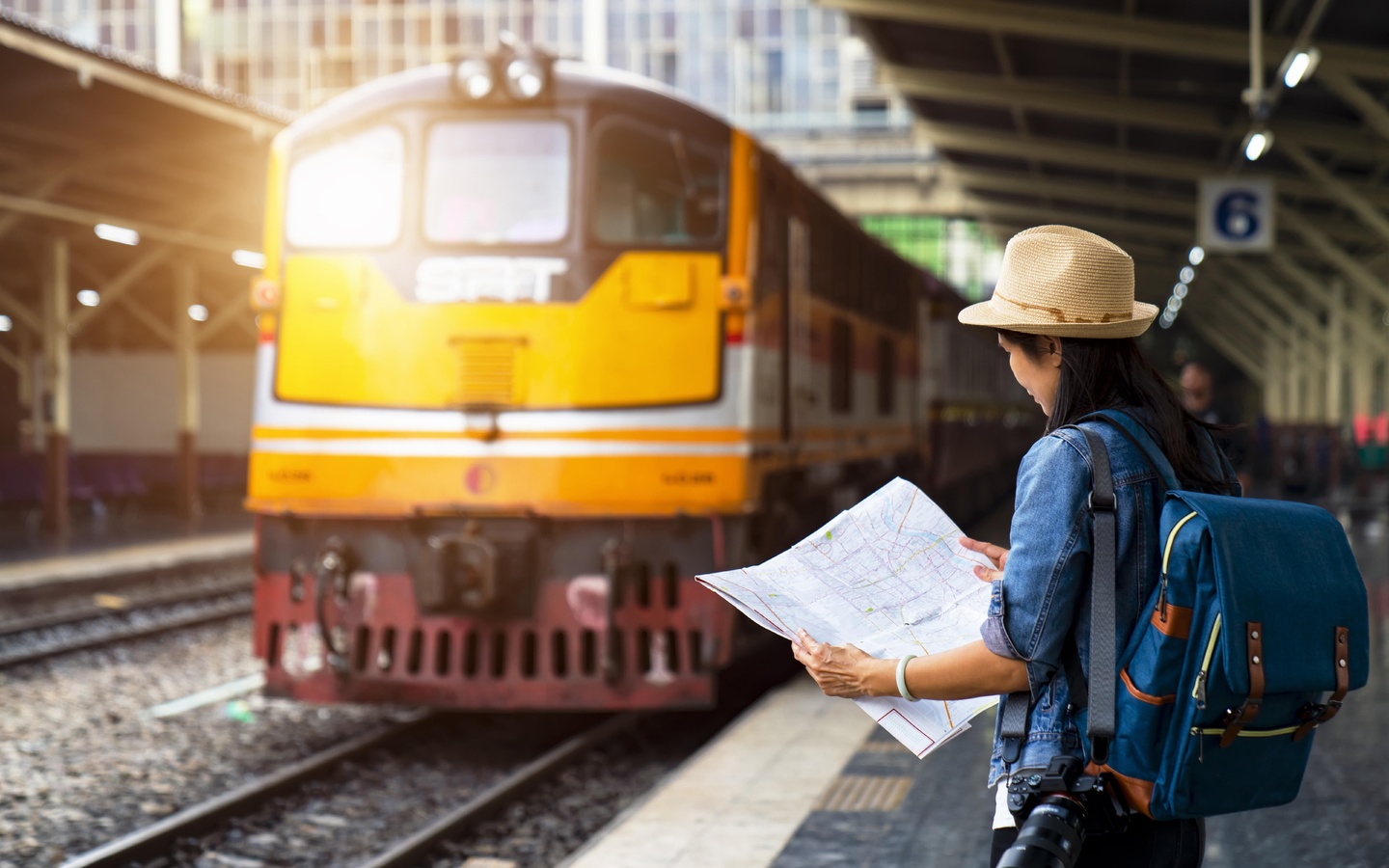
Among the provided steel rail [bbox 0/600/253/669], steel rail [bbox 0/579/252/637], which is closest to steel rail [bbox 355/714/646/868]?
steel rail [bbox 0/600/253/669]

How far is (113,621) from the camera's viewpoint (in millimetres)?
12719

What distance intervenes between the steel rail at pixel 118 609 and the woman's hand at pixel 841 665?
10610 mm

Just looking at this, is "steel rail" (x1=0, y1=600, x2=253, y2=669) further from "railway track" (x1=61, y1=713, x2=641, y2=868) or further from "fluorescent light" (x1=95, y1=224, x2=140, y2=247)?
"fluorescent light" (x1=95, y1=224, x2=140, y2=247)

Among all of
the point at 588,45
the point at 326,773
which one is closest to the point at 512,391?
the point at 326,773

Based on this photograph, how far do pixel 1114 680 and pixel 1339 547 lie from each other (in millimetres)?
399

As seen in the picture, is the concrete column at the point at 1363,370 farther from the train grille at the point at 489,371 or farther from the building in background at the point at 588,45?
the building in background at the point at 588,45

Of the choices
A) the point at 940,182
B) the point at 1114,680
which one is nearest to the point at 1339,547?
the point at 1114,680

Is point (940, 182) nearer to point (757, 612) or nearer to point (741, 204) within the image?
point (741, 204)

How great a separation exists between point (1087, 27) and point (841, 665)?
13.5 meters

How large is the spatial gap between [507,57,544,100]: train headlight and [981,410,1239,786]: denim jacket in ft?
18.3

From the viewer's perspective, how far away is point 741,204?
7551 millimetres

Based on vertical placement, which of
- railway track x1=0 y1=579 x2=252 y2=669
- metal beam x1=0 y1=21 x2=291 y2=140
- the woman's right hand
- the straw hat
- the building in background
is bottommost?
railway track x1=0 y1=579 x2=252 y2=669

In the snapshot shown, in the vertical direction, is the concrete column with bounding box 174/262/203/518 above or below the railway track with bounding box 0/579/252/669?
above

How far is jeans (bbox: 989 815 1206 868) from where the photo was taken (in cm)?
236
